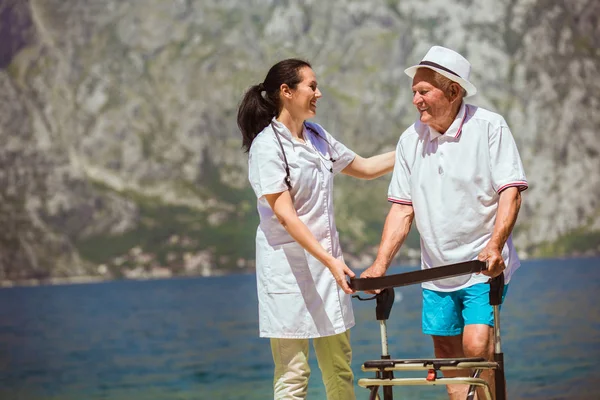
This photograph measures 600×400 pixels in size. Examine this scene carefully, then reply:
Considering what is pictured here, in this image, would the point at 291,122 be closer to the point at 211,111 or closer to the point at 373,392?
the point at 373,392

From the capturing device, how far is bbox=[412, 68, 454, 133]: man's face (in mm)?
3736

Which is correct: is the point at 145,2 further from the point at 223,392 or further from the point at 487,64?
the point at 223,392

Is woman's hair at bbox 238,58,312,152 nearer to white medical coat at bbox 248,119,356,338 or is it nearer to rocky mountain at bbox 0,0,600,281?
white medical coat at bbox 248,119,356,338

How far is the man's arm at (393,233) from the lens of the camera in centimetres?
378

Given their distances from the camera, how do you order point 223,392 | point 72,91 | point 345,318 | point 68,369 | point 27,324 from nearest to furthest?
point 345,318, point 223,392, point 68,369, point 27,324, point 72,91

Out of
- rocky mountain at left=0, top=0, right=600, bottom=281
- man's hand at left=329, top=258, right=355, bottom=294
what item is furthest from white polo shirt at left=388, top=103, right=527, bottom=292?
rocky mountain at left=0, top=0, right=600, bottom=281

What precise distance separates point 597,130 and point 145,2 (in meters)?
79.6

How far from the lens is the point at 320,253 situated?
3.85 m

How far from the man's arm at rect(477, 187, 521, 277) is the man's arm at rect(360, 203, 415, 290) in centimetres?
43

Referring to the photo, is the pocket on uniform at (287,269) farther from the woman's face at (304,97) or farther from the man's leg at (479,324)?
the man's leg at (479,324)

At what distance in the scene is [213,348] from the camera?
106 feet

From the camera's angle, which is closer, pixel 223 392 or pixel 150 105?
pixel 223 392

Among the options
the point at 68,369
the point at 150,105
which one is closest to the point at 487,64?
the point at 150,105

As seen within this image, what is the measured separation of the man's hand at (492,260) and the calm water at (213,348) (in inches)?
352
